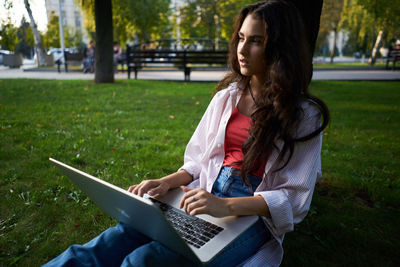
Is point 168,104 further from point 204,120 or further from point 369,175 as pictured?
point 204,120

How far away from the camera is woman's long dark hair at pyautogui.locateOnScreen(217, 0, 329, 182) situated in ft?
5.06

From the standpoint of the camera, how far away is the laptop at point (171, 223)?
3.62ft

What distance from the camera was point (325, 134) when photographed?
16.5ft

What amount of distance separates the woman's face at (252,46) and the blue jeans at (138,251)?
59cm

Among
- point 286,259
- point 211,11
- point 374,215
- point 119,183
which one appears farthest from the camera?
point 211,11

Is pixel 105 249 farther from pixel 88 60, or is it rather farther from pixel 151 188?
pixel 88 60

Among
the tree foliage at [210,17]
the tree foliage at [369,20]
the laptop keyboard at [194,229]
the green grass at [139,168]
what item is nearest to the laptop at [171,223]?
the laptop keyboard at [194,229]

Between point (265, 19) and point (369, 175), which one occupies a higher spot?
point (265, 19)

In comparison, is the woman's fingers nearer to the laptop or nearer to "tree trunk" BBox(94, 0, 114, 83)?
the laptop

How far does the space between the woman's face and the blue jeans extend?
587mm

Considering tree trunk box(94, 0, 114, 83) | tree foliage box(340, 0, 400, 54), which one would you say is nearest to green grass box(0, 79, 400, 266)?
tree trunk box(94, 0, 114, 83)

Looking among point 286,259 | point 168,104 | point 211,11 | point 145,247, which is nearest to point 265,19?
point 145,247

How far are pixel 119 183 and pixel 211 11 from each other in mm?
27656

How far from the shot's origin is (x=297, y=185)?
4.96 ft
